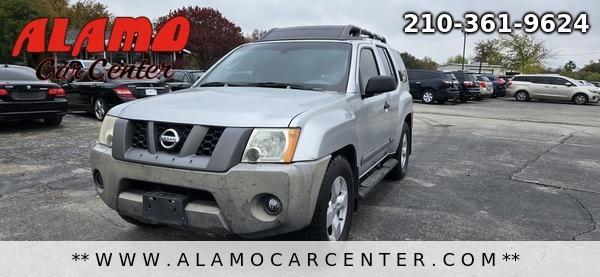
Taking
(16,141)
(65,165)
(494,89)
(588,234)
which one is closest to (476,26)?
(588,234)

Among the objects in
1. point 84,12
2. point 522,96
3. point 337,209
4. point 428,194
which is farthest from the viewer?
point 84,12

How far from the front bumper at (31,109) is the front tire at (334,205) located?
24.5ft

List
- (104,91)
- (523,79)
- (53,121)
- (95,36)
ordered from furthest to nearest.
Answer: (95,36), (523,79), (104,91), (53,121)

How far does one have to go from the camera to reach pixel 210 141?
9.55 feet

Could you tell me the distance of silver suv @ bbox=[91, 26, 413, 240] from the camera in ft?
9.31

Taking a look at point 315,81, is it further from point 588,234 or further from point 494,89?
point 494,89

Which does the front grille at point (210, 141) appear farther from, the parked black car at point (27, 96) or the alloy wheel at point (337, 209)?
the parked black car at point (27, 96)

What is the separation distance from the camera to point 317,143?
2969 millimetres

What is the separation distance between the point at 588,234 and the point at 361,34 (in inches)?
115

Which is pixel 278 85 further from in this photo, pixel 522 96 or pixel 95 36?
pixel 95 36

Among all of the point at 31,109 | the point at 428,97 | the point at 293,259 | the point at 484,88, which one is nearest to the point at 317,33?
the point at 293,259

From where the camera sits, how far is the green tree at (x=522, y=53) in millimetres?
53031

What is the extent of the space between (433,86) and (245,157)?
19.0m

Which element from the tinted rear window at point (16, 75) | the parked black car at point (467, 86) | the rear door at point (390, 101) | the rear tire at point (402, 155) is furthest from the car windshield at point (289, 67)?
the parked black car at point (467, 86)
